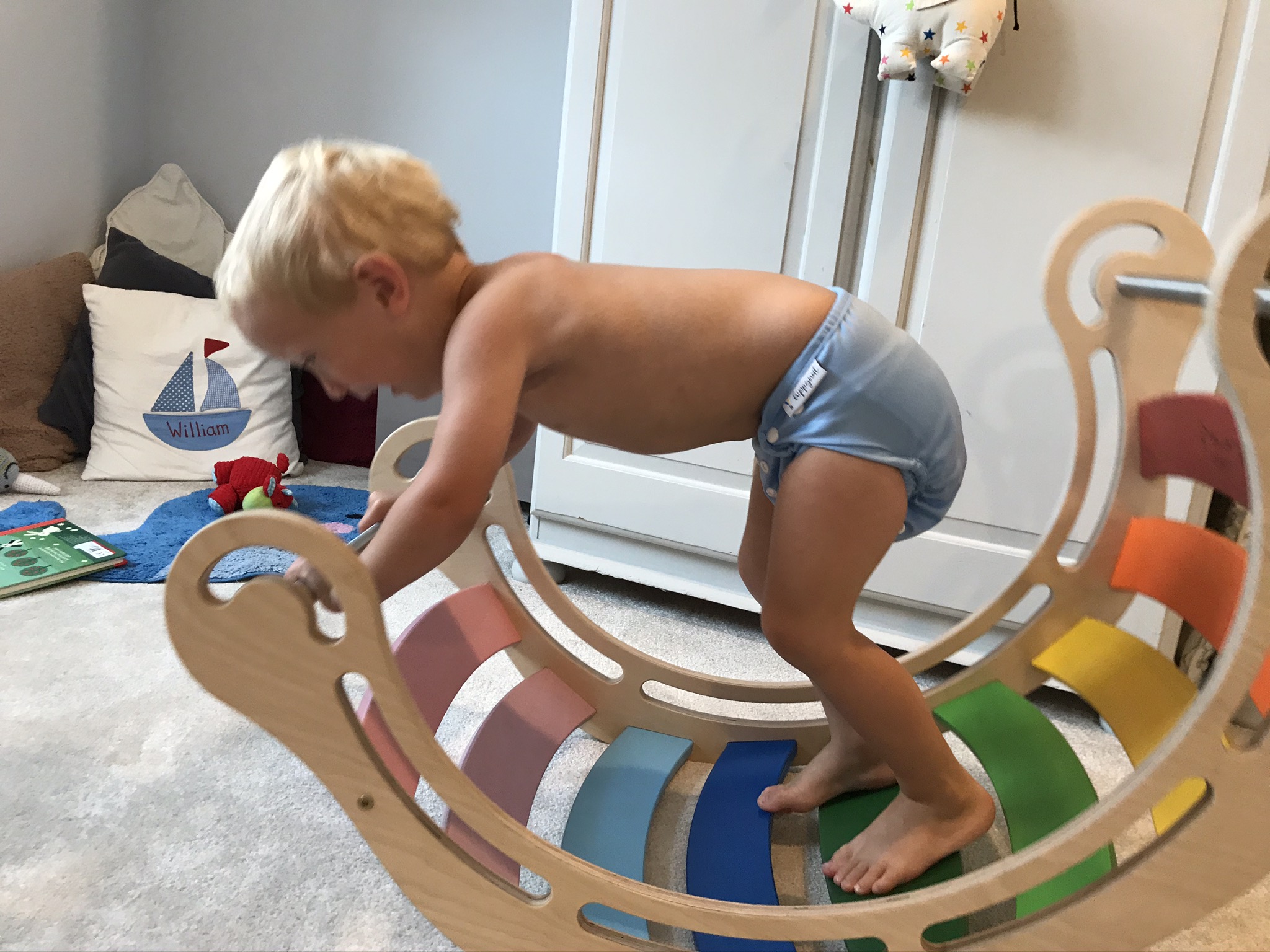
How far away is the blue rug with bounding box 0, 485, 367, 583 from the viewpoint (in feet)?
4.54

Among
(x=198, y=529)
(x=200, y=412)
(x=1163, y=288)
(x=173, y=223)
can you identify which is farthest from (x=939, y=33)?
(x=173, y=223)

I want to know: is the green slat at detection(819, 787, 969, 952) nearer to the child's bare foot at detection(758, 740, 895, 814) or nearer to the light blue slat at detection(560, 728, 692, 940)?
the child's bare foot at detection(758, 740, 895, 814)

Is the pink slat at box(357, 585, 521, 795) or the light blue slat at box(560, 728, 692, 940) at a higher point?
the pink slat at box(357, 585, 521, 795)

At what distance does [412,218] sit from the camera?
2.35 feet

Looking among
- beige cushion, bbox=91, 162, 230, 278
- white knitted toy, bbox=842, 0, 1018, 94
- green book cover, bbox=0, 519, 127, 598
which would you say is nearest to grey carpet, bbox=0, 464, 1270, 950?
green book cover, bbox=0, 519, 127, 598

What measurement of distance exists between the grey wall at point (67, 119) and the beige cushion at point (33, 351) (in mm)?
83

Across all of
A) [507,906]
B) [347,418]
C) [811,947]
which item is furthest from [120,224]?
[811,947]

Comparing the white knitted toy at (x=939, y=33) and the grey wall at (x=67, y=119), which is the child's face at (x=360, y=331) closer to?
the white knitted toy at (x=939, y=33)

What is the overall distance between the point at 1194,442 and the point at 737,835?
55 centimetres

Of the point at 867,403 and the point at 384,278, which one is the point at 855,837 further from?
the point at 384,278

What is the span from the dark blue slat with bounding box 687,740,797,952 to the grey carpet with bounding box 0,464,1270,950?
0.05 m

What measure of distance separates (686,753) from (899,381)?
19.1 inches

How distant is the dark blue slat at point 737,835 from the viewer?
2.58 ft

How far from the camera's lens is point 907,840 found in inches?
31.8
